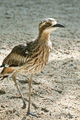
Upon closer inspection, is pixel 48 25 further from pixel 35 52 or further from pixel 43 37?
pixel 35 52

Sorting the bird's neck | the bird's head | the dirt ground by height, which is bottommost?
the dirt ground

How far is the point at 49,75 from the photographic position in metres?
4.13

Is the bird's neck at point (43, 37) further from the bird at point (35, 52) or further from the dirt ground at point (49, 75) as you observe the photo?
the dirt ground at point (49, 75)

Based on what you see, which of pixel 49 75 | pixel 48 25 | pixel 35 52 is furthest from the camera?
pixel 49 75

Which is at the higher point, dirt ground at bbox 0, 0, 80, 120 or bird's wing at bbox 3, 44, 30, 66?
bird's wing at bbox 3, 44, 30, 66

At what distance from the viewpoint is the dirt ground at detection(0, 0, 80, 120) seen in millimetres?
3258

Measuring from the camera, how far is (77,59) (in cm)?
466

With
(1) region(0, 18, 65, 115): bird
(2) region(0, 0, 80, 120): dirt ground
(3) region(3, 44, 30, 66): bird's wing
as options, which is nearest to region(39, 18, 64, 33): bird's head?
(1) region(0, 18, 65, 115): bird

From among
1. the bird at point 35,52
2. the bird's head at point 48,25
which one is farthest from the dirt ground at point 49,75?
the bird's head at point 48,25

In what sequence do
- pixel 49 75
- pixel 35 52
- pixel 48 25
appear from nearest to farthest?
pixel 48 25 → pixel 35 52 → pixel 49 75

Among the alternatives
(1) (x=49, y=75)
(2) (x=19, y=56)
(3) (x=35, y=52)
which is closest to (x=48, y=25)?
(3) (x=35, y=52)

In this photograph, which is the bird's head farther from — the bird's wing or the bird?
the bird's wing

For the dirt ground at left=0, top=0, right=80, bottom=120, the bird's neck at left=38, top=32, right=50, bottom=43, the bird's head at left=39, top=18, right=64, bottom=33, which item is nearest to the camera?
→ the bird's head at left=39, top=18, right=64, bottom=33

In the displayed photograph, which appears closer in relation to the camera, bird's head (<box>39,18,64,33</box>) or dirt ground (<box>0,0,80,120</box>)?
bird's head (<box>39,18,64,33</box>)
